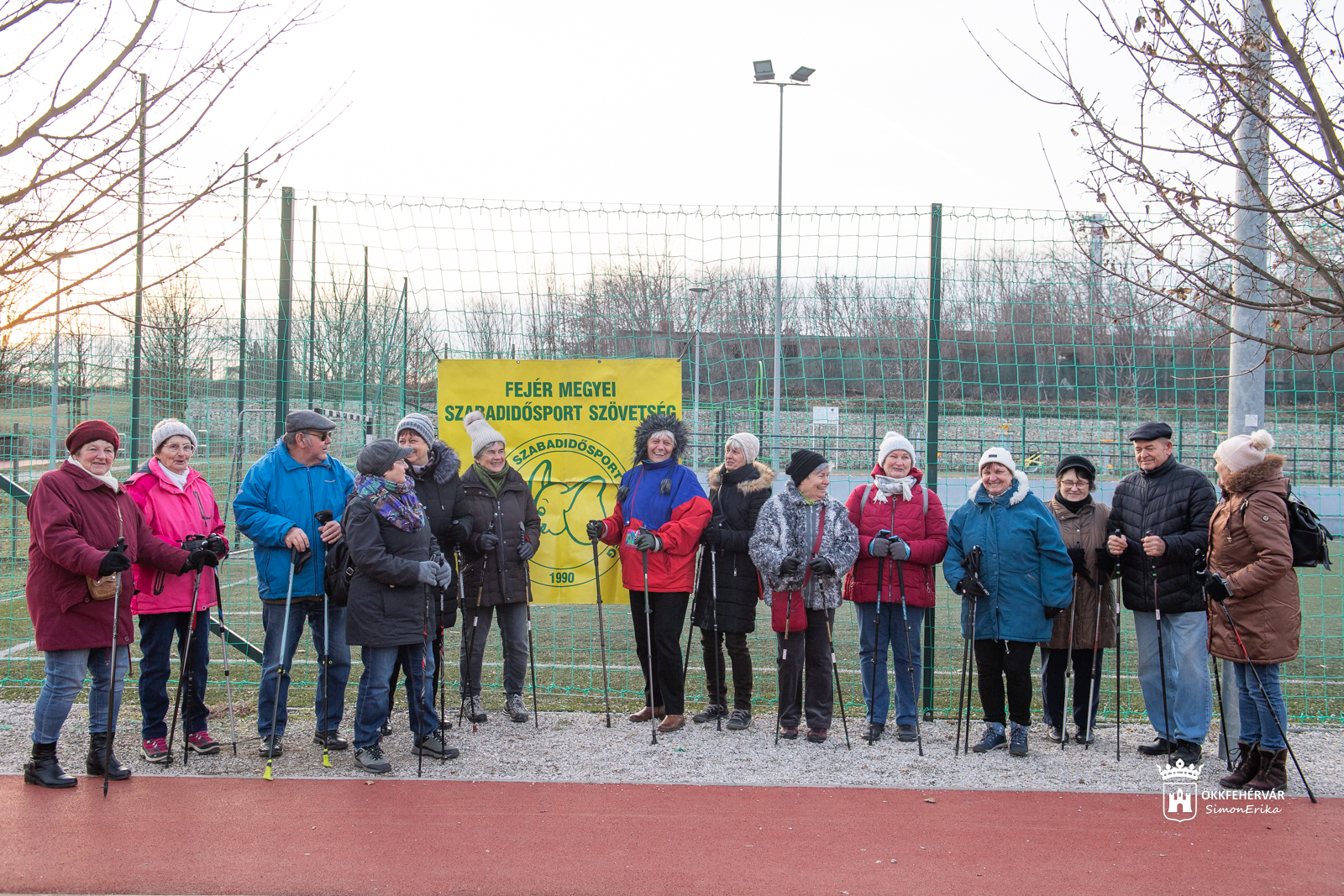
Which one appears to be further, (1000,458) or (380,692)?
Result: (1000,458)

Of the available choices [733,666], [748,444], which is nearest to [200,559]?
[733,666]

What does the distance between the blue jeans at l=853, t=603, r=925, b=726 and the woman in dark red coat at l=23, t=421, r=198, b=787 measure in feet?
12.0

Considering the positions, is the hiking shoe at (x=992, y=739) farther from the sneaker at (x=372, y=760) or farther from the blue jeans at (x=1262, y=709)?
the sneaker at (x=372, y=760)

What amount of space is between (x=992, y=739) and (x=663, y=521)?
2263 mm

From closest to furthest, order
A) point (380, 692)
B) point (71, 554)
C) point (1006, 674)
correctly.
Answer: point (71, 554), point (380, 692), point (1006, 674)

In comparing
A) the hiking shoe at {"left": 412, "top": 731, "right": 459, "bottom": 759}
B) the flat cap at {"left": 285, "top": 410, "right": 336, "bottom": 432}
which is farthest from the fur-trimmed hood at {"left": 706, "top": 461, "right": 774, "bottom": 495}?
the flat cap at {"left": 285, "top": 410, "right": 336, "bottom": 432}

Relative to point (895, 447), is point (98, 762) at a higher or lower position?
lower

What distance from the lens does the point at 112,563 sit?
4684 mm

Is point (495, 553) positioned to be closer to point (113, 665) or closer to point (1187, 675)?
point (113, 665)

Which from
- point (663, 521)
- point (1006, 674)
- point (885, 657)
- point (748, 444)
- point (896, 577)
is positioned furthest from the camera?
point (748, 444)

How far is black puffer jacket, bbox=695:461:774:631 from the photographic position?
5895 mm

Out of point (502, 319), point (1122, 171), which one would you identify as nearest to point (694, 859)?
point (1122, 171)

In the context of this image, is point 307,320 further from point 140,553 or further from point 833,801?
point 833,801

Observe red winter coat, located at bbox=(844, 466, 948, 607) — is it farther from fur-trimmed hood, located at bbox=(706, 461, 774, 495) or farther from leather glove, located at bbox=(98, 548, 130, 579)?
leather glove, located at bbox=(98, 548, 130, 579)
